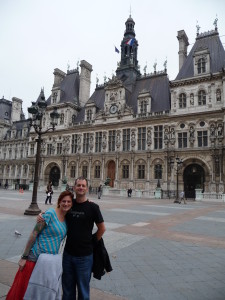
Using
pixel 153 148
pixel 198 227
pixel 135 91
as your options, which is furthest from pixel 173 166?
pixel 198 227

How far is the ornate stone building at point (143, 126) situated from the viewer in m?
33.8

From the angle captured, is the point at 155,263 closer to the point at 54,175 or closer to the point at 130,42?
the point at 54,175

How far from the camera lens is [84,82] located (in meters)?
53.4

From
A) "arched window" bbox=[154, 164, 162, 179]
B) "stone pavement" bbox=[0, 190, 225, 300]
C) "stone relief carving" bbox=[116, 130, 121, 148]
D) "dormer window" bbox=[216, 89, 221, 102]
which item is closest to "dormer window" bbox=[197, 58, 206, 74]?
"dormer window" bbox=[216, 89, 221, 102]

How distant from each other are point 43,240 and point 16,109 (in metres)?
75.1

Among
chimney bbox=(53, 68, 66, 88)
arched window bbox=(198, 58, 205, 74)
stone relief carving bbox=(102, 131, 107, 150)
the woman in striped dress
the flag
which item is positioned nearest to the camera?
the woman in striped dress

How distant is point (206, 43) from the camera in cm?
3944

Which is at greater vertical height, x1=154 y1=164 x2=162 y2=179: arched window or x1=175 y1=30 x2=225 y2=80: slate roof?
x1=175 y1=30 x2=225 y2=80: slate roof

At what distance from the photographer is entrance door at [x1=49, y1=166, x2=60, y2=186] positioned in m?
48.8

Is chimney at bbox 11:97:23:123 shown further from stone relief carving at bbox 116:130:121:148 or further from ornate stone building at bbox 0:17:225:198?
stone relief carving at bbox 116:130:121:148

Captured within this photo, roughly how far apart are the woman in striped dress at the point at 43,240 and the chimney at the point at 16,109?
2882 inches

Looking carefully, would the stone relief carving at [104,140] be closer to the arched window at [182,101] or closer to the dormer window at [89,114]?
the dormer window at [89,114]

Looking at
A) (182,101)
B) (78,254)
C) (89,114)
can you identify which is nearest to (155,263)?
(78,254)

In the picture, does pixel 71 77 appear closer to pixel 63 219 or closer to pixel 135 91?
pixel 135 91
